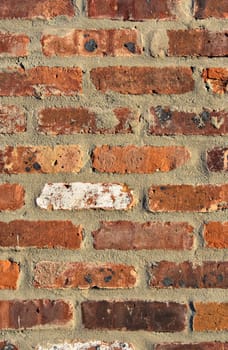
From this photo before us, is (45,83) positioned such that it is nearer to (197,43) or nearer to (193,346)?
(197,43)

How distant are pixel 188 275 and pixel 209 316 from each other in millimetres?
97

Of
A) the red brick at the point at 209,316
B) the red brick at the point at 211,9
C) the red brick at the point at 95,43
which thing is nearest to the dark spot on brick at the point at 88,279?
the red brick at the point at 209,316

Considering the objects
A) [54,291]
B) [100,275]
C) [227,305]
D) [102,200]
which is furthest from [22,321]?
[227,305]

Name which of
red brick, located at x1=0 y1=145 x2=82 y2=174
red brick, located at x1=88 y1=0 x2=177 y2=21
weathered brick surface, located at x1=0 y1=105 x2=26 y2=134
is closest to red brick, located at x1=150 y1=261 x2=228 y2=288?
red brick, located at x1=0 y1=145 x2=82 y2=174

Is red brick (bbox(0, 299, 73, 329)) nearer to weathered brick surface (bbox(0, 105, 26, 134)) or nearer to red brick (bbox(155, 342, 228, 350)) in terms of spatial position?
red brick (bbox(155, 342, 228, 350))

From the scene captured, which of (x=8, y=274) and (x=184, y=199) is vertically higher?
(x=184, y=199)

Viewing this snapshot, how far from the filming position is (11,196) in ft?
4.66

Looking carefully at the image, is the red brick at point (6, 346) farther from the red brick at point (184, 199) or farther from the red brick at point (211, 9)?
the red brick at point (211, 9)

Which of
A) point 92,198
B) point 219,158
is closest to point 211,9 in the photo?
point 219,158

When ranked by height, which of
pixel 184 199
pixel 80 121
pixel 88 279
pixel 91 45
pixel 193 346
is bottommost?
pixel 193 346

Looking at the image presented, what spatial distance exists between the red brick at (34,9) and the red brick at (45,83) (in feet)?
0.39

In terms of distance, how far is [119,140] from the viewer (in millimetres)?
1424

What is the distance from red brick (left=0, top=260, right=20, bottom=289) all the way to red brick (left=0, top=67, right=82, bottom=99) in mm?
365

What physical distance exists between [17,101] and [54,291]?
0.42m
